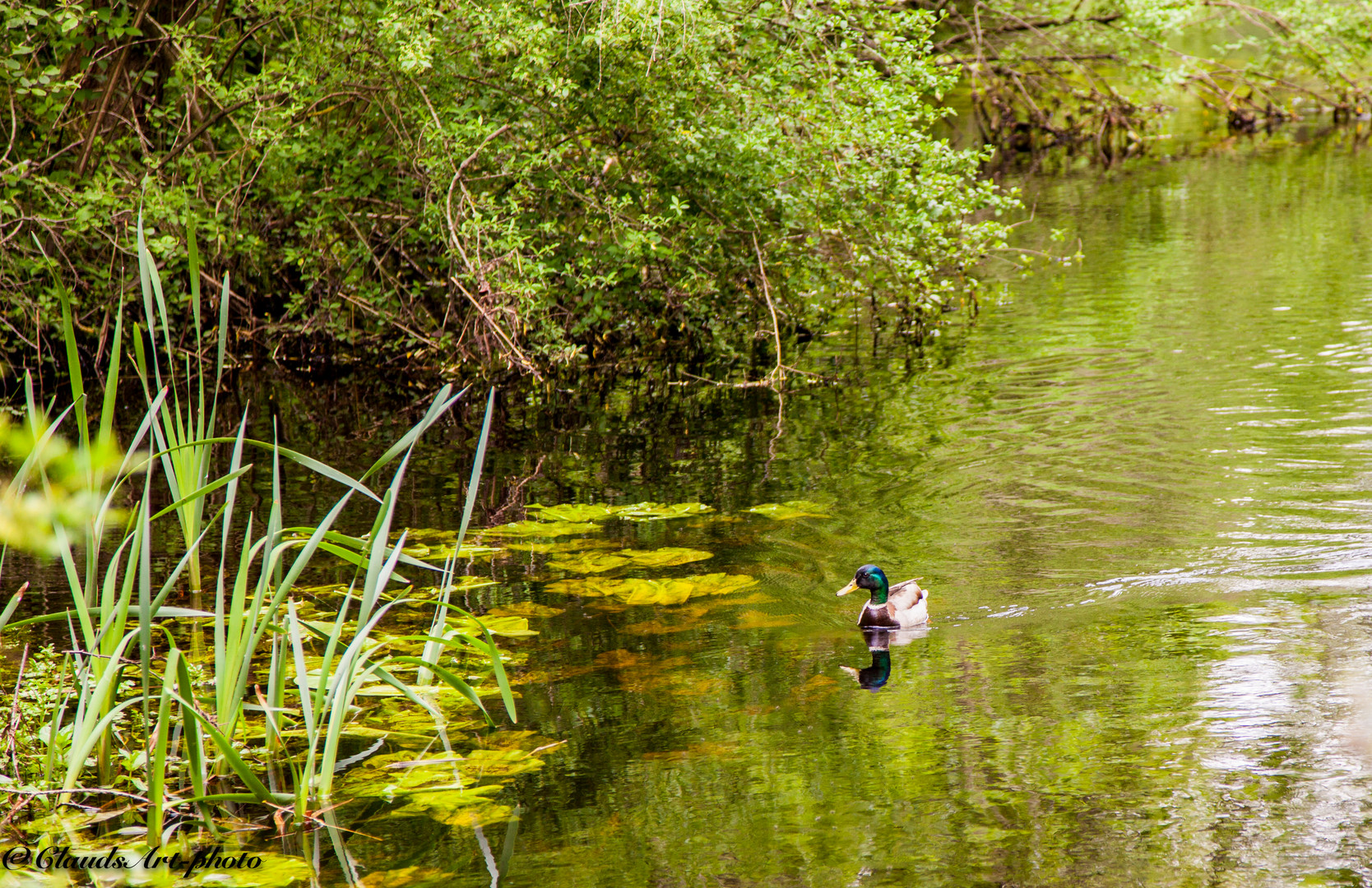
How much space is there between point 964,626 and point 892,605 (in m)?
0.41

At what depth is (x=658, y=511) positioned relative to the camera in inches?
368

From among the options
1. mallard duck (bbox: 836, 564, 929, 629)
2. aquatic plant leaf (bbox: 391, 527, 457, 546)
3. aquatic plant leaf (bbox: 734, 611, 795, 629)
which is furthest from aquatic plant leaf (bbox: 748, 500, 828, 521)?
aquatic plant leaf (bbox: 391, 527, 457, 546)

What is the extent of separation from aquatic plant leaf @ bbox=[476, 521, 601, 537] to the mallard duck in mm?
2385

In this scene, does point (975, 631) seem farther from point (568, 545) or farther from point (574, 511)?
point (574, 511)

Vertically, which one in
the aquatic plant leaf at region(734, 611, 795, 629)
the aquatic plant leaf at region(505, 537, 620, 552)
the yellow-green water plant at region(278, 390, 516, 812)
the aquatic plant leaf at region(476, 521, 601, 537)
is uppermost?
the yellow-green water plant at region(278, 390, 516, 812)

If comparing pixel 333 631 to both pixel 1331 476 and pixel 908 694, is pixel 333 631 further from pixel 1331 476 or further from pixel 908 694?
pixel 1331 476

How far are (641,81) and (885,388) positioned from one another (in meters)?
3.53

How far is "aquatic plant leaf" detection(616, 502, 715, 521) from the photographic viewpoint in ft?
30.2

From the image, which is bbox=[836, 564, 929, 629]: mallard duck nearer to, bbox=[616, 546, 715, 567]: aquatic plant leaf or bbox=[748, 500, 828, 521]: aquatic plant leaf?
bbox=[616, 546, 715, 567]: aquatic plant leaf

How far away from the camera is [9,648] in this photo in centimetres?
694

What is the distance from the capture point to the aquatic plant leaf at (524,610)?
7395mm

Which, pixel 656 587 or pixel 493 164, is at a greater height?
pixel 493 164

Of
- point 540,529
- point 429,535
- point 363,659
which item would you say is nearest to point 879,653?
point 363,659

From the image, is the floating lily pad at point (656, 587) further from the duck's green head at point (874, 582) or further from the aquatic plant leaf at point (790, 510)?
the aquatic plant leaf at point (790, 510)
